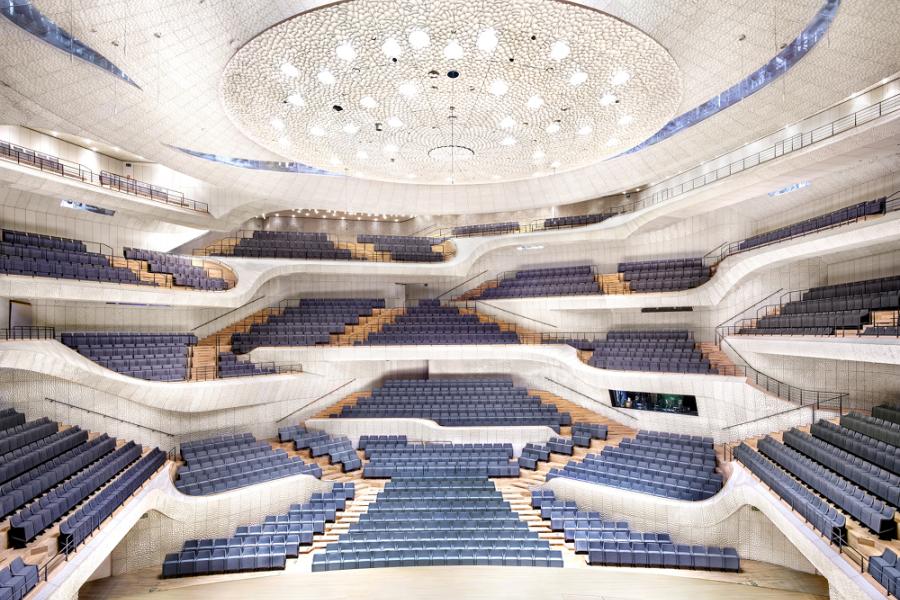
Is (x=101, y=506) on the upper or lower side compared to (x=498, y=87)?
lower

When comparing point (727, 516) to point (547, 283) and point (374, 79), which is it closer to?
point (374, 79)

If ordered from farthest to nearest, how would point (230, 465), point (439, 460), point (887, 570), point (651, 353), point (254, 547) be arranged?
point (651, 353), point (439, 460), point (230, 465), point (254, 547), point (887, 570)

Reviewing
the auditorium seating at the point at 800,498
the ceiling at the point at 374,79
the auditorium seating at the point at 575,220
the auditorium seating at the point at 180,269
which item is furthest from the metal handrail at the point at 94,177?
the auditorium seating at the point at 800,498

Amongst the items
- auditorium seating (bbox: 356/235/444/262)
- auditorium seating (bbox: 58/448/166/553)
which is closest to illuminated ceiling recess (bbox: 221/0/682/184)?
auditorium seating (bbox: 58/448/166/553)

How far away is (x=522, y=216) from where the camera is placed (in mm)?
23516

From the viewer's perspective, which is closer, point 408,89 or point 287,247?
point 408,89

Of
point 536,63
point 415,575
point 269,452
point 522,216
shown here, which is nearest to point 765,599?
point 415,575

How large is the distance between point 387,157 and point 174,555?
10.2 meters

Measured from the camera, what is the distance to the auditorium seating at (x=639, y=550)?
396 inches

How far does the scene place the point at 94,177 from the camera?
16312 mm

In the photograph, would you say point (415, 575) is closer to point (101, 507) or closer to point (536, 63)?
point (101, 507)

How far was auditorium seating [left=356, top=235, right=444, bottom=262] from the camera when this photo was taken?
21.2m

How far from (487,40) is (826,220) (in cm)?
1074

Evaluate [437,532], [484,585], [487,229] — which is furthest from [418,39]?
[487,229]
